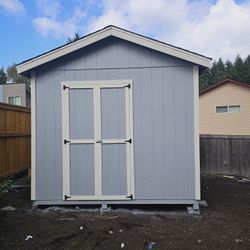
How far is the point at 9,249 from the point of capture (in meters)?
4.05

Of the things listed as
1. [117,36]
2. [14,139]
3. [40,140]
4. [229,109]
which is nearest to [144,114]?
[117,36]

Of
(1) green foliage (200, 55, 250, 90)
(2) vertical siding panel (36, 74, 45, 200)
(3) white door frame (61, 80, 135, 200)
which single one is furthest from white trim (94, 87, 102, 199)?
(1) green foliage (200, 55, 250, 90)

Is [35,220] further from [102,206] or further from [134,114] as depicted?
[134,114]

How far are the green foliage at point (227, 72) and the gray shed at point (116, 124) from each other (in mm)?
27836

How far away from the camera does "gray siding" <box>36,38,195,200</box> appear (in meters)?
5.86

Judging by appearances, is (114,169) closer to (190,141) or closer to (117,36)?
(190,141)

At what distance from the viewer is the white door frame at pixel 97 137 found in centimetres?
589

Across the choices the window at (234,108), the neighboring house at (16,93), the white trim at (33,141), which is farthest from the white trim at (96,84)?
the neighboring house at (16,93)

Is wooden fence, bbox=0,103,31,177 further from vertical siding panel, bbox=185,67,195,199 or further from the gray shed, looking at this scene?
vertical siding panel, bbox=185,67,195,199

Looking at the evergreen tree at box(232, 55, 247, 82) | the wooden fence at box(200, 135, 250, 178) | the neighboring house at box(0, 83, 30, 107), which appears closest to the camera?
the wooden fence at box(200, 135, 250, 178)

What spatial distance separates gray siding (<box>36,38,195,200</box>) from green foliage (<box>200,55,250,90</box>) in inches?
1095

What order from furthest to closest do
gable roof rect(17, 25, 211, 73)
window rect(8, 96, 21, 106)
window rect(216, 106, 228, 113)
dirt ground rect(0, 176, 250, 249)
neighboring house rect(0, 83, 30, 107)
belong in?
window rect(8, 96, 21, 106)
neighboring house rect(0, 83, 30, 107)
window rect(216, 106, 228, 113)
gable roof rect(17, 25, 211, 73)
dirt ground rect(0, 176, 250, 249)

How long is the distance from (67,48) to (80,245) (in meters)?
3.37

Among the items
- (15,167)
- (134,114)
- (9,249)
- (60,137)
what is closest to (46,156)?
(60,137)
